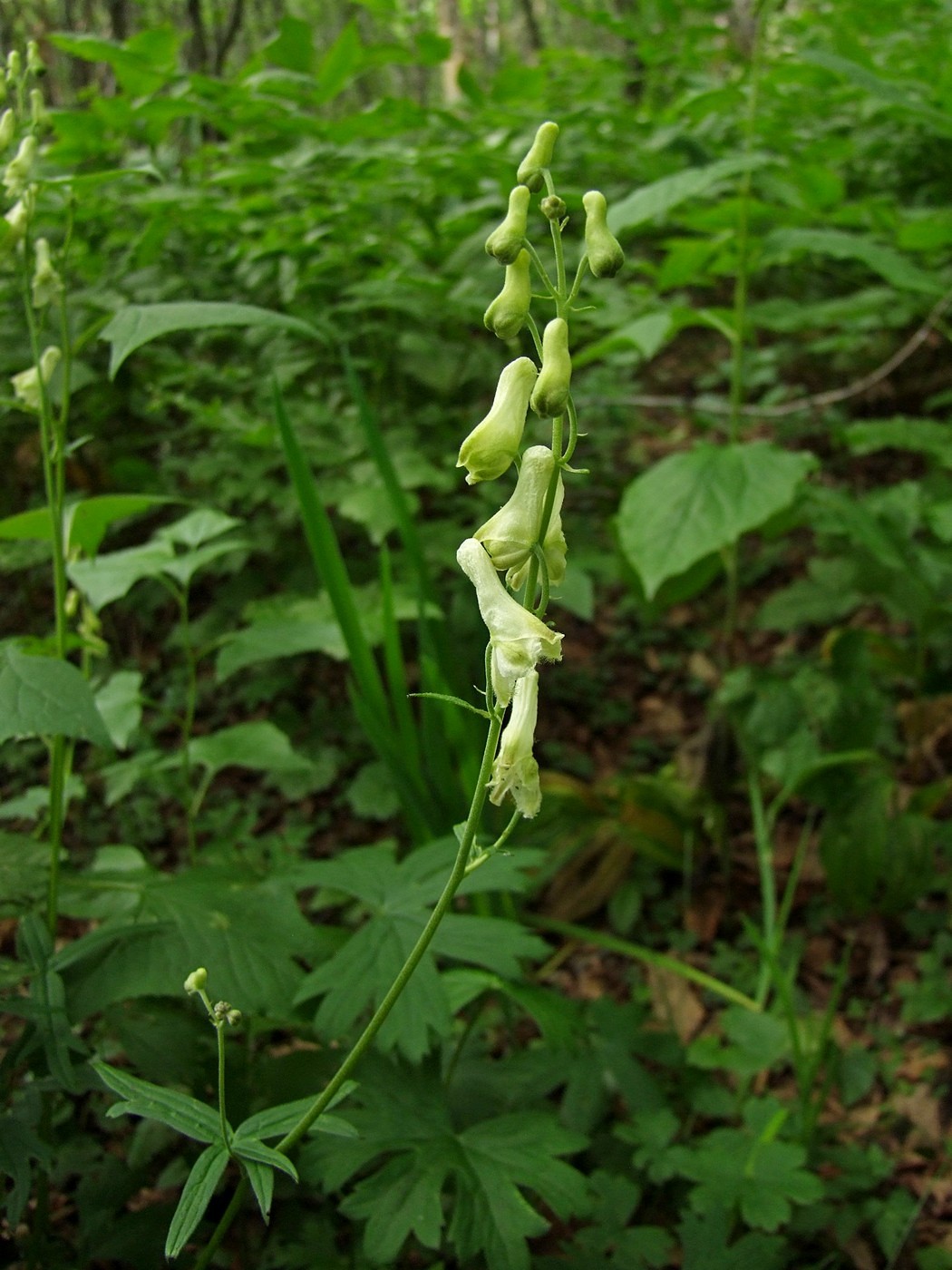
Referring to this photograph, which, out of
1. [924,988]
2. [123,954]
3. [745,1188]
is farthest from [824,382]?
[123,954]

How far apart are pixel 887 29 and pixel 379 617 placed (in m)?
3.61

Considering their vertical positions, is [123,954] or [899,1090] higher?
[123,954]

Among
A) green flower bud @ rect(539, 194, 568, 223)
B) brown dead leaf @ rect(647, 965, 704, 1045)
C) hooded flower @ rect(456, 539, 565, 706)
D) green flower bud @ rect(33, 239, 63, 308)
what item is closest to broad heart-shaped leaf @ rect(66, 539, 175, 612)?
green flower bud @ rect(33, 239, 63, 308)

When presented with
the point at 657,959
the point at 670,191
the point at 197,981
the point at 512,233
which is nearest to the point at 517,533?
the point at 512,233

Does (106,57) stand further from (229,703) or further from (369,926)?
(369,926)

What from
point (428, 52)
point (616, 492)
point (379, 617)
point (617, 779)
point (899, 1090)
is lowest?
point (899, 1090)

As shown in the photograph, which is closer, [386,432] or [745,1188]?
[745,1188]

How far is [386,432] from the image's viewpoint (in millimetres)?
3062

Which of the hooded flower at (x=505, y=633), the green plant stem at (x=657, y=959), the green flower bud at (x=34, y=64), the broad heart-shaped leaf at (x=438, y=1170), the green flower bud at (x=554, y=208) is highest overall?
the green flower bud at (x=34, y=64)

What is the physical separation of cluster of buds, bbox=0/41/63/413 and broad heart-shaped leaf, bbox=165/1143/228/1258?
3.66ft

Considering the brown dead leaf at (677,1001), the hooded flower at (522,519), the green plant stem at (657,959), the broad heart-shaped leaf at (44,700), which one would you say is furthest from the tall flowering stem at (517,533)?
the brown dead leaf at (677,1001)

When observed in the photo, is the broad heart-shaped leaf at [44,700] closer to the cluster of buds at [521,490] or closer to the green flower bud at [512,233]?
the cluster of buds at [521,490]

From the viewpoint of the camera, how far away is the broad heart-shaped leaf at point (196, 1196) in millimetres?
916

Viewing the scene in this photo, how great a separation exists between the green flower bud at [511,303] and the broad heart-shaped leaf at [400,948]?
965 mm
